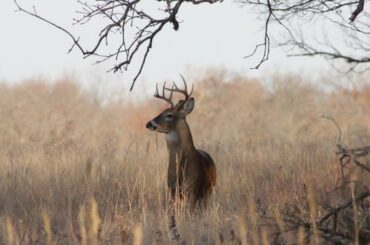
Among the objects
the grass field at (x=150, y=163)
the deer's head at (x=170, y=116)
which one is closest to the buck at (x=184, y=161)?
the deer's head at (x=170, y=116)

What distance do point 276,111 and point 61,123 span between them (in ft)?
41.4

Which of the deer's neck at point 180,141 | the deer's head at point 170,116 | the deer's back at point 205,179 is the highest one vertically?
the deer's head at point 170,116

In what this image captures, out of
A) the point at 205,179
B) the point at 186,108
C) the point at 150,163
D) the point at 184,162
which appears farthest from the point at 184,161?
the point at 150,163

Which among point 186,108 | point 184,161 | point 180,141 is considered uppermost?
point 186,108

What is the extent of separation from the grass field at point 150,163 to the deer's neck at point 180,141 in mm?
203

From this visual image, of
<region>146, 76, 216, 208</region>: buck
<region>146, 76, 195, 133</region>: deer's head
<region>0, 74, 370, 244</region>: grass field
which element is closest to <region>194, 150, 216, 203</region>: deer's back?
<region>146, 76, 216, 208</region>: buck

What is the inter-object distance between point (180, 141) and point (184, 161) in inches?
14.3

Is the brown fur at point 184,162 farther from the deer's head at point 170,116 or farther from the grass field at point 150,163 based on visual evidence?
the grass field at point 150,163

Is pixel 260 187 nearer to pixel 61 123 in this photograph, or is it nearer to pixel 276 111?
pixel 61 123

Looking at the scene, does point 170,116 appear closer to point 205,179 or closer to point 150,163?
point 205,179

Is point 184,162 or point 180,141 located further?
point 180,141

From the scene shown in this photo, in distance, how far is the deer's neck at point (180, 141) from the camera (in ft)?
32.8

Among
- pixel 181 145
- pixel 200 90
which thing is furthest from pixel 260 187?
pixel 200 90

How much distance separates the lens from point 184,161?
9820 millimetres
